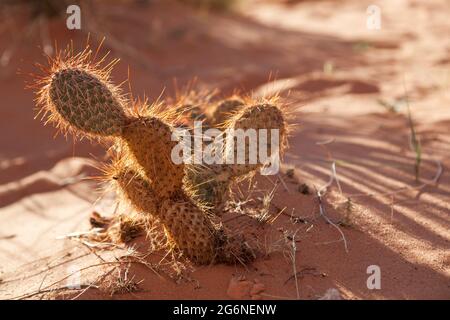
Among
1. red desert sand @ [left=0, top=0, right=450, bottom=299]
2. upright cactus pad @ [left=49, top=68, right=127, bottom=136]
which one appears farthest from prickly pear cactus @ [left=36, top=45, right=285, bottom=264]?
red desert sand @ [left=0, top=0, right=450, bottom=299]

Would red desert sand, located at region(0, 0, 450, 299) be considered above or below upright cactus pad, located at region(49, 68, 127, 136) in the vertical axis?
below

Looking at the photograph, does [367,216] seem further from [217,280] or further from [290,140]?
[290,140]

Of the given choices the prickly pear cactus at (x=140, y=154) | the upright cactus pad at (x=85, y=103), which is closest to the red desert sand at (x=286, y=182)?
the prickly pear cactus at (x=140, y=154)

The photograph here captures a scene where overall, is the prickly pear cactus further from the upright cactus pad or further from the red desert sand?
the red desert sand

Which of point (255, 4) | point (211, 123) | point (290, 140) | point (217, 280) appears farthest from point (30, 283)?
point (255, 4)

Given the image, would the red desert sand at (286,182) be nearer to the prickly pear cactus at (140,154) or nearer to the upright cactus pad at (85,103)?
the prickly pear cactus at (140,154)

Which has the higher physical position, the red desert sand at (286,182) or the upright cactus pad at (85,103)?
the upright cactus pad at (85,103)
